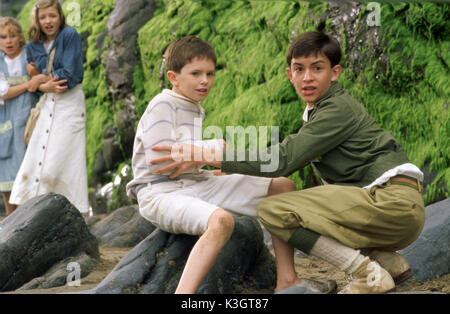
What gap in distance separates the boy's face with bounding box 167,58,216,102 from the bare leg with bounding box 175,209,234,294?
882 mm

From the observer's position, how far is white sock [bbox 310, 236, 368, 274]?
3.49m

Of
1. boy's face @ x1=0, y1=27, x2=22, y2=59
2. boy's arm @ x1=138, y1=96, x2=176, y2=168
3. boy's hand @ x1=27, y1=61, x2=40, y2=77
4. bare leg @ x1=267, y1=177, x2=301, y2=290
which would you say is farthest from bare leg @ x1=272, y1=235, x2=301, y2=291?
boy's face @ x1=0, y1=27, x2=22, y2=59

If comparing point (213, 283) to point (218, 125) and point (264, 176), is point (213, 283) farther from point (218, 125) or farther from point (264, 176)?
point (218, 125)

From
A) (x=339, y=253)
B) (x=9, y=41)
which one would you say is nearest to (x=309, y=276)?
(x=339, y=253)

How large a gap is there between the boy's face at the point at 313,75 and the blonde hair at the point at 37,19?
343 cm

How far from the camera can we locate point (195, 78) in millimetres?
3855

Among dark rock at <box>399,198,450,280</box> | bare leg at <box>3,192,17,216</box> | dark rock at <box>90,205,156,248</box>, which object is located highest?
dark rock at <box>399,198,450,280</box>

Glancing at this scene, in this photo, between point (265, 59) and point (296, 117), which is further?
point (265, 59)

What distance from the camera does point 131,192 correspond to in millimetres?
4012

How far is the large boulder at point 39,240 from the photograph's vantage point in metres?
4.66

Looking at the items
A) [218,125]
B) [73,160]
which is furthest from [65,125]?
[218,125]

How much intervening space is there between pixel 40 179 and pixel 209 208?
3579 mm

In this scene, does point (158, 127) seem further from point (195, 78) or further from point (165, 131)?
point (195, 78)

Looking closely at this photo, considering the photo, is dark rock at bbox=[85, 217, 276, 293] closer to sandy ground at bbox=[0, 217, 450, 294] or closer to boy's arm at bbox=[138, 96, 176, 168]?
sandy ground at bbox=[0, 217, 450, 294]
